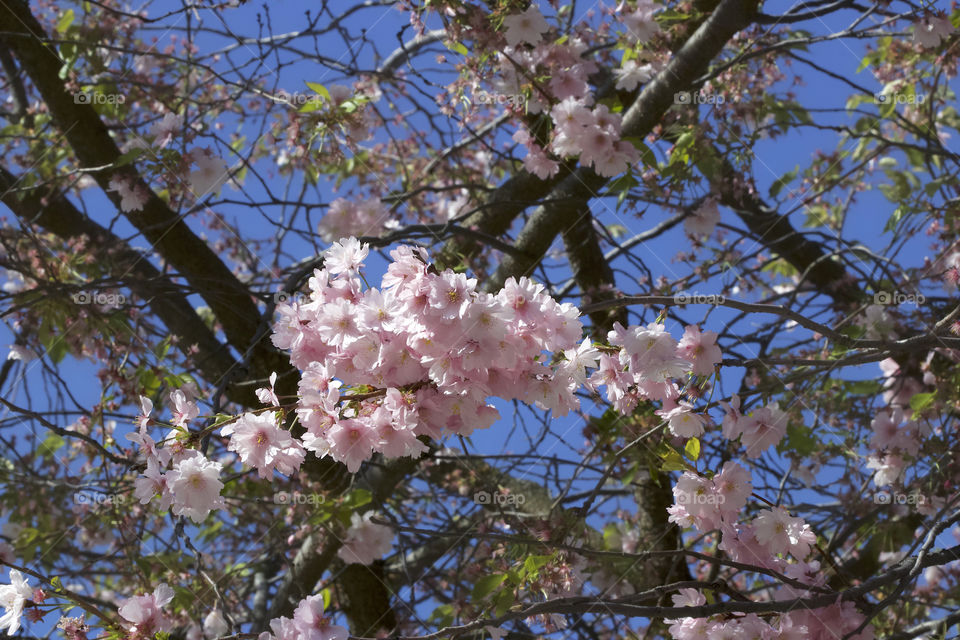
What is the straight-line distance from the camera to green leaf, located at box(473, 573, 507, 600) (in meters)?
1.99

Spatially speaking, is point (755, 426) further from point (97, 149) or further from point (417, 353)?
point (97, 149)

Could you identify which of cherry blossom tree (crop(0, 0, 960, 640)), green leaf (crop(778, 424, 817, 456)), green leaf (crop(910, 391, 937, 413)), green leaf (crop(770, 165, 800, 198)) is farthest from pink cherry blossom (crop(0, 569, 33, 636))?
green leaf (crop(770, 165, 800, 198))

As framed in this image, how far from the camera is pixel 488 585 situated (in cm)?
200

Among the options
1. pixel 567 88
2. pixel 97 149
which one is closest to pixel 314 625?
pixel 567 88

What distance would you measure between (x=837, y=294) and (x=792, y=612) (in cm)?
223

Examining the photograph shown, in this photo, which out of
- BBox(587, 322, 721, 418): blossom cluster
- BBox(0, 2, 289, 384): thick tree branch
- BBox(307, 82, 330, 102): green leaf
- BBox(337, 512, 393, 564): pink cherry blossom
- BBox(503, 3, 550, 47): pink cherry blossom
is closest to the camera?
BBox(587, 322, 721, 418): blossom cluster

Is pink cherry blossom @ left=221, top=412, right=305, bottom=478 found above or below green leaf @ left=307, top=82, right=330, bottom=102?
below

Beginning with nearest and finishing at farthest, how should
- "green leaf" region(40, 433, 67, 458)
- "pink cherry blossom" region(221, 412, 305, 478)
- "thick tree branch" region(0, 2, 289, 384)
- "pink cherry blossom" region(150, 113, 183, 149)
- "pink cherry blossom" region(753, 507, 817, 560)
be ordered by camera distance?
"pink cherry blossom" region(221, 412, 305, 478)
"pink cherry blossom" region(753, 507, 817, 560)
"pink cherry blossom" region(150, 113, 183, 149)
"thick tree branch" region(0, 2, 289, 384)
"green leaf" region(40, 433, 67, 458)

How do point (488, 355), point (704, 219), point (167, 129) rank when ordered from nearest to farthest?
point (488, 355) → point (167, 129) → point (704, 219)

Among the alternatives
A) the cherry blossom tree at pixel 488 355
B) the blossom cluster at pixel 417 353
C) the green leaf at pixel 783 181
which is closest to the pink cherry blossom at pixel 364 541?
the cherry blossom tree at pixel 488 355

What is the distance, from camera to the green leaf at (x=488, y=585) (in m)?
1.99

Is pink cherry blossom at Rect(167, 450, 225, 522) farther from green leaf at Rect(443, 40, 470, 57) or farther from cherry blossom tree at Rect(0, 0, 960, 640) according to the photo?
green leaf at Rect(443, 40, 470, 57)

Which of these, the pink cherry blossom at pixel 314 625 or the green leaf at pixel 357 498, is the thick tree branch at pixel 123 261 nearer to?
the green leaf at pixel 357 498

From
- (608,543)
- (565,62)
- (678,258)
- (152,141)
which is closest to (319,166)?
(152,141)
